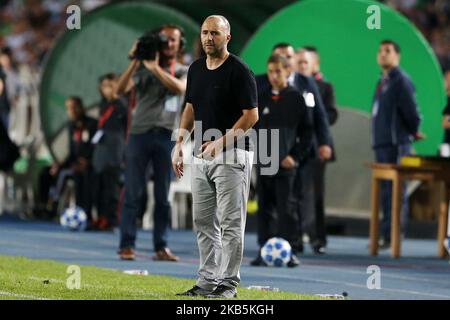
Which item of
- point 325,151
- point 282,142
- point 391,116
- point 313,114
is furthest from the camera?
point 391,116

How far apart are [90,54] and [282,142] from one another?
34.6ft

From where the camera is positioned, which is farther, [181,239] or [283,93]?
[181,239]

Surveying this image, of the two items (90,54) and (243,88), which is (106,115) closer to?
(90,54)

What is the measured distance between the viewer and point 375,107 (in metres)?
19.0

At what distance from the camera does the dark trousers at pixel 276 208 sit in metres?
15.8

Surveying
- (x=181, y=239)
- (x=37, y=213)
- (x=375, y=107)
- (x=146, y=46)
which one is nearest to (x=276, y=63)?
(x=146, y=46)

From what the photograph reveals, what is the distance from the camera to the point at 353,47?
21.6 meters

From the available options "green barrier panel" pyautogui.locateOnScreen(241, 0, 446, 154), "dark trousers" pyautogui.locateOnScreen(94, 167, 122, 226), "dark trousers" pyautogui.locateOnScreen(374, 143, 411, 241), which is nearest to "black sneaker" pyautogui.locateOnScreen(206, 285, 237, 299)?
"dark trousers" pyautogui.locateOnScreen(374, 143, 411, 241)

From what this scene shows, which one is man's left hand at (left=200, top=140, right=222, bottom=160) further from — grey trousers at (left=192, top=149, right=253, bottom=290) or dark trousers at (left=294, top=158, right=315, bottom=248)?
dark trousers at (left=294, top=158, right=315, bottom=248)

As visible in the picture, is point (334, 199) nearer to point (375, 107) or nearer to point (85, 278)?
point (375, 107)

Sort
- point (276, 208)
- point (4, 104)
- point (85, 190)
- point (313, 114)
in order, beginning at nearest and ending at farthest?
1. point (276, 208)
2. point (313, 114)
3. point (85, 190)
4. point (4, 104)

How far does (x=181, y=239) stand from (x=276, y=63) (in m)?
5.25

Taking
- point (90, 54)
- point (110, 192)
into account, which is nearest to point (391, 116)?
point (110, 192)

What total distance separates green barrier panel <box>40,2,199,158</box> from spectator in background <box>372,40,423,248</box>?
6.88 metres
